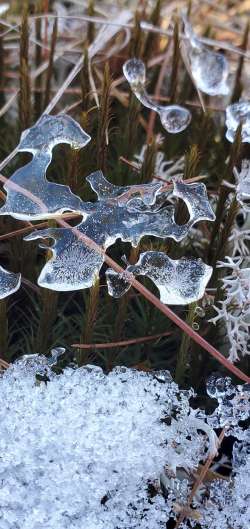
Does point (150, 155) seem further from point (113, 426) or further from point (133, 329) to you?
point (113, 426)

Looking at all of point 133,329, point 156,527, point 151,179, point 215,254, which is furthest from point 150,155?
point 156,527

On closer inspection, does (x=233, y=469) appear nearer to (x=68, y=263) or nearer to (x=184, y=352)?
(x=184, y=352)

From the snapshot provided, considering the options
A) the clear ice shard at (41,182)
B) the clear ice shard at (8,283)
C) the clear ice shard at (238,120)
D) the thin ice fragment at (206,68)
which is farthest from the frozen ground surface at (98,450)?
the thin ice fragment at (206,68)

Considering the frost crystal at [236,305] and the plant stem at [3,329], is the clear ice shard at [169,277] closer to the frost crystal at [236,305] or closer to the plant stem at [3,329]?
the frost crystal at [236,305]

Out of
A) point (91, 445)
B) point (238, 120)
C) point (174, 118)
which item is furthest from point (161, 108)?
point (91, 445)

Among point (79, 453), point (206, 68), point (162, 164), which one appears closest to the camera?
point (79, 453)
